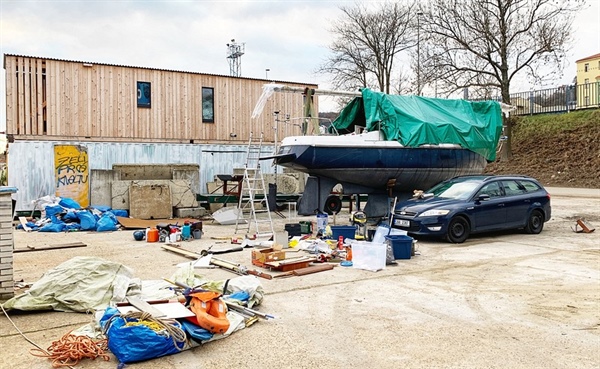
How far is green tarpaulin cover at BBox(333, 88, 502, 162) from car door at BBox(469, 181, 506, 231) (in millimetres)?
3020

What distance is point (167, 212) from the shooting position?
17312mm

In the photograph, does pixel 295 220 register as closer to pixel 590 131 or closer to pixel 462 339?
pixel 462 339

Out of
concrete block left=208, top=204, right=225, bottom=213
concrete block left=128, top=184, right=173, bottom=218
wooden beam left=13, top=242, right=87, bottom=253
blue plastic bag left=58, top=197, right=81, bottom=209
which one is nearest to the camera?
wooden beam left=13, top=242, right=87, bottom=253

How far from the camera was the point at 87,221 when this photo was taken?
14.7m

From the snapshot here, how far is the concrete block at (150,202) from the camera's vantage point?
17.1 m

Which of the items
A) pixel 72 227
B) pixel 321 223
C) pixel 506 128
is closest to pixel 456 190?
pixel 321 223

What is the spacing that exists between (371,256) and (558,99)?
3051cm

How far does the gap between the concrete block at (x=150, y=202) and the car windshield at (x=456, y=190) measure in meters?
9.05

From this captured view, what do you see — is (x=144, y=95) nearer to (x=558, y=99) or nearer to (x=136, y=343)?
(x=136, y=343)

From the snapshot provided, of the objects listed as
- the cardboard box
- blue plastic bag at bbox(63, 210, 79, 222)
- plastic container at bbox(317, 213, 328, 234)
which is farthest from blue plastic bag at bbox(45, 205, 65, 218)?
the cardboard box

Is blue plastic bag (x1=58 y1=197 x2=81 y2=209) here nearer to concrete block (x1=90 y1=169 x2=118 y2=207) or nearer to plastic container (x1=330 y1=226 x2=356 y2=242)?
concrete block (x1=90 y1=169 x2=118 y2=207)

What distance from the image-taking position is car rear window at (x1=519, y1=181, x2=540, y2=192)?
12867 millimetres

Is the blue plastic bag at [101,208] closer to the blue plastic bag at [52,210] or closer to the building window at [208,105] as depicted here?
the blue plastic bag at [52,210]

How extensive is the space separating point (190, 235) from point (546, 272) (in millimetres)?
7827
